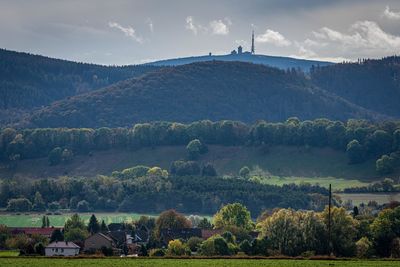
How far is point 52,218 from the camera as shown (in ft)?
534

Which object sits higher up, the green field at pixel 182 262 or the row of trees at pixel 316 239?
the green field at pixel 182 262

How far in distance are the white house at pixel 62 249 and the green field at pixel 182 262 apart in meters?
22.4

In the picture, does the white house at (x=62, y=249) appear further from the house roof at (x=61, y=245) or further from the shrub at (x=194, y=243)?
the shrub at (x=194, y=243)

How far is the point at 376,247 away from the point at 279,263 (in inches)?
814

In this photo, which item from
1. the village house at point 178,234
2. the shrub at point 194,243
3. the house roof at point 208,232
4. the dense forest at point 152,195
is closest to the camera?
the shrub at point 194,243

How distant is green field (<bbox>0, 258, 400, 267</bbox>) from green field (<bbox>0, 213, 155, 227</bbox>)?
77.2 meters

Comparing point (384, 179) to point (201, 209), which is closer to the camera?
Answer: point (201, 209)

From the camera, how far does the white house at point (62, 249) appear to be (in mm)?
94556

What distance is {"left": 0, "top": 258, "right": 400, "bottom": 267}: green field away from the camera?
215 feet

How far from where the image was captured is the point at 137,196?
182 m

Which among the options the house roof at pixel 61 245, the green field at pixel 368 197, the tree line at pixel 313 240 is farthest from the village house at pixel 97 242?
the green field at pixel 368 197

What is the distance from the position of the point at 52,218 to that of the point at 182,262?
95.6m

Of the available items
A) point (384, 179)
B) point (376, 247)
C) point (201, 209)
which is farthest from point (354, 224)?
point (384, 179)

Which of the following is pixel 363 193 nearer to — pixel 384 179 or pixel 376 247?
pixel 384 179
